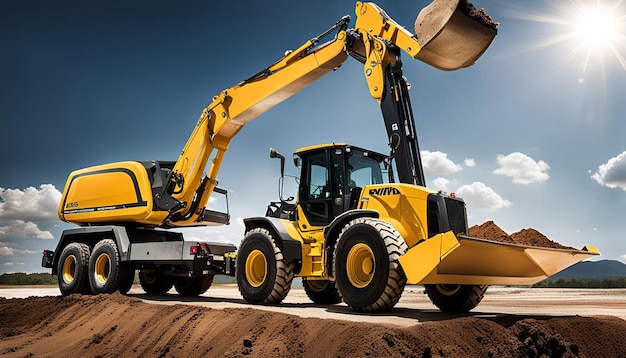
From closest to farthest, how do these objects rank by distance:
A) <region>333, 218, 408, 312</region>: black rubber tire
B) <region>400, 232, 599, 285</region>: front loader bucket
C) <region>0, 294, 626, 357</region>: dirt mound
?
1. <region>0, 294, 626, 357</region>: dirt mound
2. <region>400, 232, 599, 285</region>: front loader bucket
3. <region>333, 218, 408, 312</region>: black rubber tire

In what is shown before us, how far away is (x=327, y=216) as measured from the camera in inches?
355

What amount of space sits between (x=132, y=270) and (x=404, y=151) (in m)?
7.68

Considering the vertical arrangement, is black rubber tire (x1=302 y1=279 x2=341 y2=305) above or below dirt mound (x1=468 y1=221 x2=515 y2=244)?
below

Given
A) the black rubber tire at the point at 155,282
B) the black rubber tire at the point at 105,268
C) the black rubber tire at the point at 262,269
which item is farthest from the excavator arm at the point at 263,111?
the black rubber tire at the point at 262,269

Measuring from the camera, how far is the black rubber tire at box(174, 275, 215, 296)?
13.0 m

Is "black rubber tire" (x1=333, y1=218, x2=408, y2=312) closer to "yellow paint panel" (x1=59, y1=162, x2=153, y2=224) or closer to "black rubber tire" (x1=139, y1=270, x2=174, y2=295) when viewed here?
"yellow paint panel" (x1=59, y1=162, x2=153, y2=224)

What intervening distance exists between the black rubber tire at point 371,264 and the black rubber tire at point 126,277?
260 inches

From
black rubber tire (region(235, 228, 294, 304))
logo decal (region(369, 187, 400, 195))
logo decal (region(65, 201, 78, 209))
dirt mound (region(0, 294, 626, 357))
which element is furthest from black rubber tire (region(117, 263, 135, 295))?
logo decal (region(369, 187, 400, 195))

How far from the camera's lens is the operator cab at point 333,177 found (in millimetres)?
8906

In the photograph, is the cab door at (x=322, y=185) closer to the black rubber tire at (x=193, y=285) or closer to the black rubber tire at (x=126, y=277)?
the black rubber tire at (x=193, y=285)

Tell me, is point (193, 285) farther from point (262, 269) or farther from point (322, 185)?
point (322, 185)

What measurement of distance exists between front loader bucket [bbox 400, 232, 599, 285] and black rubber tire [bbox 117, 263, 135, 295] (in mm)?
7919

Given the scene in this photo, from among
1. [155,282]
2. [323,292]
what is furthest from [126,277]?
[323,292]

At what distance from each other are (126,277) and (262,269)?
4530mm
